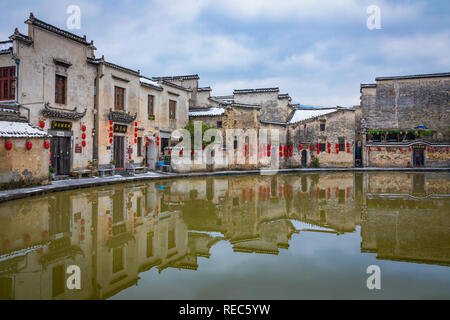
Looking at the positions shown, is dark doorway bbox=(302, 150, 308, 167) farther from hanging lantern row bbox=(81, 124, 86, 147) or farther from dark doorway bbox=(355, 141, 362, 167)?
hanging lantern row bbox=(81, 124, 86, 147)

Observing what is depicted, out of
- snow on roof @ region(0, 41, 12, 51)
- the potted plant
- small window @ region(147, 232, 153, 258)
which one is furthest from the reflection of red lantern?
snow on roof @ region(0, 41, 12, 51)

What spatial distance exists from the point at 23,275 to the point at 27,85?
11324 mm

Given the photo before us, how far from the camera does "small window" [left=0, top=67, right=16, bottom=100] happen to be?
12.7 meters

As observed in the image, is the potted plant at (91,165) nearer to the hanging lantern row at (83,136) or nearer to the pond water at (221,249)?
the hanging lantern row at (83,136)

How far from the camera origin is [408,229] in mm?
6457

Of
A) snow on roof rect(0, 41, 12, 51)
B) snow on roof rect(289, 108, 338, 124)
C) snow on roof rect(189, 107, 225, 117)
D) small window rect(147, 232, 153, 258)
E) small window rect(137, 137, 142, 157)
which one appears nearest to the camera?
small window rect(147, 232, 153, 258)

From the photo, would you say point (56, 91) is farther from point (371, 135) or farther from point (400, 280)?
point (371, 135)

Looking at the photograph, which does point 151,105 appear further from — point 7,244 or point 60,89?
point 7,244

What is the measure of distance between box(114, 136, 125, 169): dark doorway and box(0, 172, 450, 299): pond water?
818 centimetres

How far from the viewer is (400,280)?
4.03m

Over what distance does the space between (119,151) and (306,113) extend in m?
19.6

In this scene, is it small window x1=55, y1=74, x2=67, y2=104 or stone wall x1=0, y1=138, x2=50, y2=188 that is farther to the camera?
small window x1=55, y1=74, x2=67, y2=104

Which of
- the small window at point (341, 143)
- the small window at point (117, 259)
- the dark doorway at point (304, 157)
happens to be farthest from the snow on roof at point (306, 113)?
the small window at point (117, 259)

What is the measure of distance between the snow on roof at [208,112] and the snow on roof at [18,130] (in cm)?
1323
